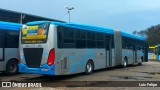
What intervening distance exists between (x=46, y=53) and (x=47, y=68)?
0.71 metres

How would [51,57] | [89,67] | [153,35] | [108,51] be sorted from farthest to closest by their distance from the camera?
[153,35] < [108,51] < [89,67] < [51,57]

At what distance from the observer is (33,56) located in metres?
16.6

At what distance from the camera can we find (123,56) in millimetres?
26609

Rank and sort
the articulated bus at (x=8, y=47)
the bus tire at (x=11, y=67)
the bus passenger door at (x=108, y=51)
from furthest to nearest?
1. the bus passenger door at (x=108, y=51)
2. the bus tire at (x=11, y=67)
3. the articulated bus at (x=8, y=47)

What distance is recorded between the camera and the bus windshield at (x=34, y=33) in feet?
53.6

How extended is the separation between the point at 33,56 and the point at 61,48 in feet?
4.65

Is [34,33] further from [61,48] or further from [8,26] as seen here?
[8,26]

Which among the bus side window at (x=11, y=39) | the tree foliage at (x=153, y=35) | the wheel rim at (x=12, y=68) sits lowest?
the wheel rim at (x=12, y=68)

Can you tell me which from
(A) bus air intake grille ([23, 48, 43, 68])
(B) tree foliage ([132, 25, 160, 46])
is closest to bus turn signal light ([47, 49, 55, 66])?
(A) bus air intake grille ([23, 48, 43, 68])

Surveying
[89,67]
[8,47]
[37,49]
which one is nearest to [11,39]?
[8,47]

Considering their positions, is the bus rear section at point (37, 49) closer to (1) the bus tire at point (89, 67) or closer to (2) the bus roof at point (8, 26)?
(2) the bus roof at point (8, 26)

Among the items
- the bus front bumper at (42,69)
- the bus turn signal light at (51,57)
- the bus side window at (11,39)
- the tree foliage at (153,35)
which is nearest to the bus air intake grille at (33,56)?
the bus front bumper at (42,69)

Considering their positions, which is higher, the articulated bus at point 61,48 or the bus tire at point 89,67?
the articulated bus at point 61,48

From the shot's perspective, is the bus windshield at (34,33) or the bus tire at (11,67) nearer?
the bus windshield at (34,33)
